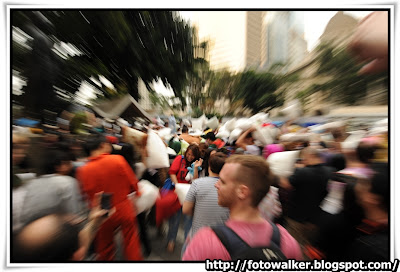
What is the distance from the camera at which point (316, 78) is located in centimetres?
185

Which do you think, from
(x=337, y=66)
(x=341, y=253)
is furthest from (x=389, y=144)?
(x=337, y=66)

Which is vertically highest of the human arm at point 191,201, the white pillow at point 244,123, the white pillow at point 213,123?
the white pillow at point 213,123

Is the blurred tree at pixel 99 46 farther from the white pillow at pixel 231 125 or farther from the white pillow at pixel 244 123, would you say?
the white pillow at pixel 231 125

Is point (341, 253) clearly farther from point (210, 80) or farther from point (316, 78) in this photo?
point (210, 80)

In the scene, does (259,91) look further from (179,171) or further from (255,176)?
(255,176)

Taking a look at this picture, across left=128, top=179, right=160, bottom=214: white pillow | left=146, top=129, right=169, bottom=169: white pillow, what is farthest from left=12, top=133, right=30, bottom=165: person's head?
left=146, top=129, right=169, bottom=169: white pillow

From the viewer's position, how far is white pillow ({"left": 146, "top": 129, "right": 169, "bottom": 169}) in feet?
6.71

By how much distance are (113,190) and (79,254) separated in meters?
0.53

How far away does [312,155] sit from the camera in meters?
1.72

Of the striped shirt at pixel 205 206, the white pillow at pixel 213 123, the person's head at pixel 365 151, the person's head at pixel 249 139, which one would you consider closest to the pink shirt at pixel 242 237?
the striped shirt at pixel 205 206

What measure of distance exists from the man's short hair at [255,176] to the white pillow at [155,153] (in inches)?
49.2

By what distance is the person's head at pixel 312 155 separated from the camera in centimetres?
168

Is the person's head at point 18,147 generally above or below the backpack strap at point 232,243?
above

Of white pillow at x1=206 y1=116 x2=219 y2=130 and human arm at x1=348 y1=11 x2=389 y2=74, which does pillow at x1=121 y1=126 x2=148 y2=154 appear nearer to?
human arm at x1=348 y1=11 x2=389 y2=74
